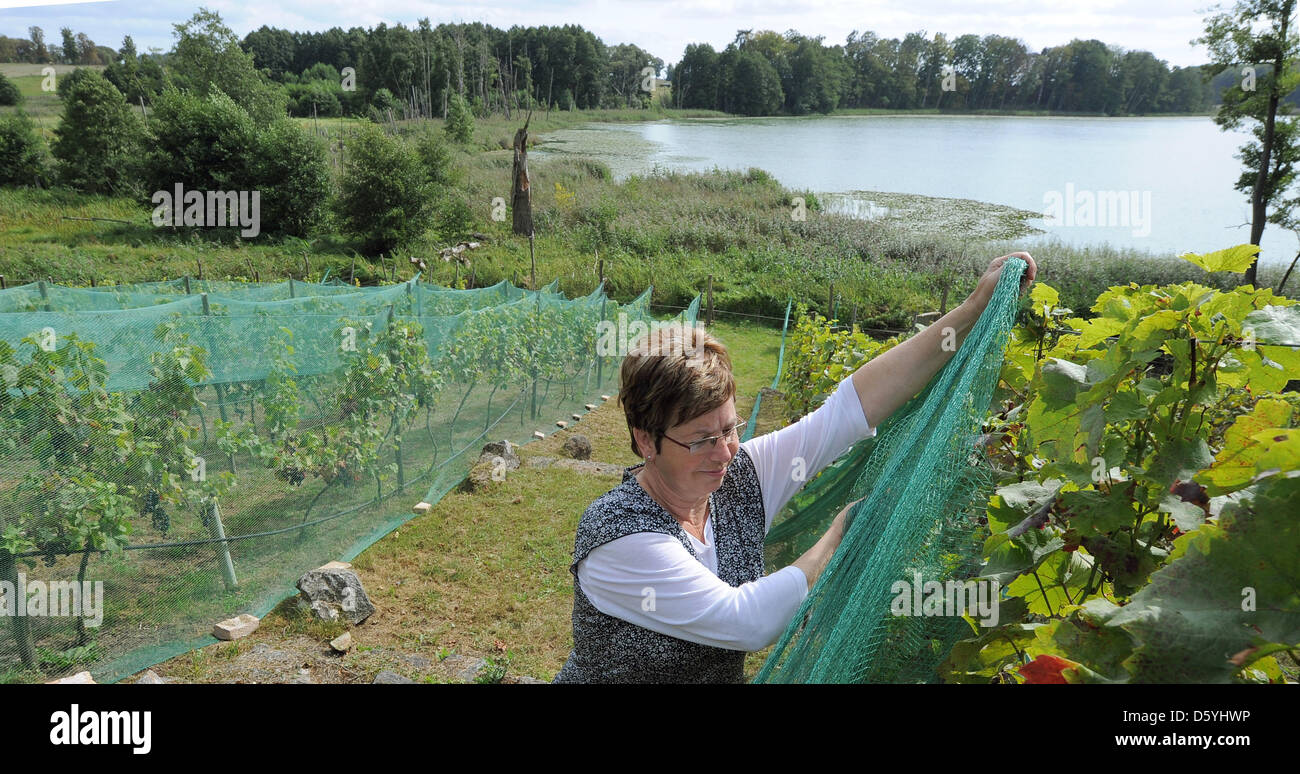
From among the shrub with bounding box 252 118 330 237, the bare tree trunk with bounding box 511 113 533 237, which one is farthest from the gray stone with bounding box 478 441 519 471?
the shrub with bounding box 252 118 330 237

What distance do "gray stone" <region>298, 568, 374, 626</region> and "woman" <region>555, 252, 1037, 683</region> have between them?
13.4ft

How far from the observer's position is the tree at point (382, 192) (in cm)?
2183

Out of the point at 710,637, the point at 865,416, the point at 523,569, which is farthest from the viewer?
the point at 523,569

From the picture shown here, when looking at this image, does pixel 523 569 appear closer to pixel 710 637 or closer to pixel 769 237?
pixel 710 637

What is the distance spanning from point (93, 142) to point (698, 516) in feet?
115

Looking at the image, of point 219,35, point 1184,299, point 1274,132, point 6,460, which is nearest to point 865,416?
point 1184,299

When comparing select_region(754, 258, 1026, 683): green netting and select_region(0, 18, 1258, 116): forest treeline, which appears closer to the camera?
select_region(754, 258, 1026, 683): green netting

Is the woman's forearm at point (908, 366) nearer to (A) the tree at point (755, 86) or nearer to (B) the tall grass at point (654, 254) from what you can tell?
(B) the tall grass at point (654, 254)

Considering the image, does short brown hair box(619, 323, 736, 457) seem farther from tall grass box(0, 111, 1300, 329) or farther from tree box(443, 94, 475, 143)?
tree box(443, 94, 475, 143)

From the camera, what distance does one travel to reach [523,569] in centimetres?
613

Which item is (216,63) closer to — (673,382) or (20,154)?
(20,154)

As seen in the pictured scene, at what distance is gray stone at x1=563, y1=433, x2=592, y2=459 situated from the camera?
28.9ft

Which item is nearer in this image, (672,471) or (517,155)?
(672,471)

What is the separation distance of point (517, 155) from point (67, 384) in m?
20.1
